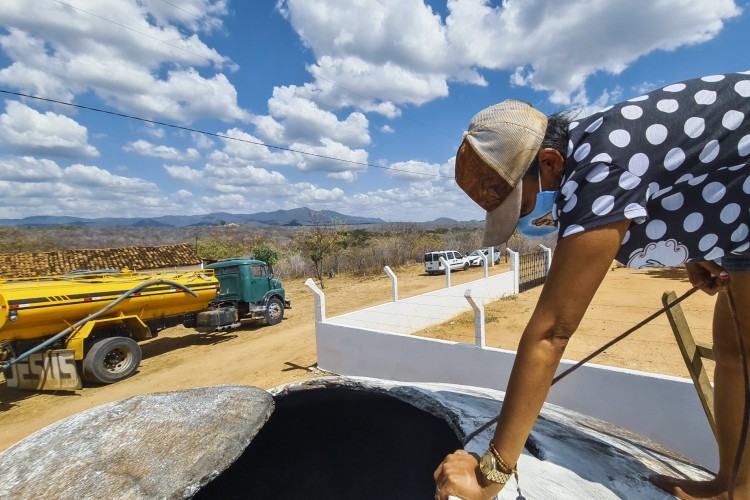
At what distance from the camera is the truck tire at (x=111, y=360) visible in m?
7.48

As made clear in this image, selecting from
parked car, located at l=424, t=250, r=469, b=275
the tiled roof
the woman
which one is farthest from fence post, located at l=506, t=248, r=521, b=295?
the tiled roof

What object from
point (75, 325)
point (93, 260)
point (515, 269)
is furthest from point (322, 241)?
point (75, 325)

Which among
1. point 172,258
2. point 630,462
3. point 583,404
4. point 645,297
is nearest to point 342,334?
point 583,404

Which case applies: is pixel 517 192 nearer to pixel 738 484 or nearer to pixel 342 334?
pixel 738 484

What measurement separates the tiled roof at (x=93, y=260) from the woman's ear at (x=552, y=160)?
728 inches

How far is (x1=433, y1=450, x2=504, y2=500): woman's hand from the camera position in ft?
2.76

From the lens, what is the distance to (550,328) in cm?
81

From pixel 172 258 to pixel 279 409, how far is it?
753 inches

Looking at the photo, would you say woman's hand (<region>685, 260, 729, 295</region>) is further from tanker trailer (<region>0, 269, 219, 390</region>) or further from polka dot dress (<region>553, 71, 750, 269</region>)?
tanker trailer (<region>0, 269, 219, 390</region>)

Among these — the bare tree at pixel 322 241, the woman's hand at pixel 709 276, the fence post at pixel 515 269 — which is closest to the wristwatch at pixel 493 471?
the woman's hand at pixel 709 276

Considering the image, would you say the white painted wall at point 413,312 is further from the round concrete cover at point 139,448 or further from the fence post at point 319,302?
the round concrete cover at point 139,448

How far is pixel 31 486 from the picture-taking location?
3.61ft

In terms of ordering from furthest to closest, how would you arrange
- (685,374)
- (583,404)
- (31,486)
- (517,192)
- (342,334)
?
(342,334)
(685,374)
(583,404)
(31,486)
(517,192)

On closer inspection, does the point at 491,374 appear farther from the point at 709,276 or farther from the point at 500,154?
the point at 500,154
